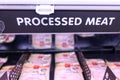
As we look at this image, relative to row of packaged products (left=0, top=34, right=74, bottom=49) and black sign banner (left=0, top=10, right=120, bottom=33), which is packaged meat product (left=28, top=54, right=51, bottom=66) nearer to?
row of packaged products (left=0, top=34, right=74, bottom=49)

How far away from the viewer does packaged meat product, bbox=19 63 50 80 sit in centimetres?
112

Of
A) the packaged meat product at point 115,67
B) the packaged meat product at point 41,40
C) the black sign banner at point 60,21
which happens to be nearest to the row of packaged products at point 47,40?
the packaged meat product at point 41,40

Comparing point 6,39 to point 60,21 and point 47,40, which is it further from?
point 60,21

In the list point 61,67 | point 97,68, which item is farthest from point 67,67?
point 97,68

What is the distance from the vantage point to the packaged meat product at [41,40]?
1376 millimetres

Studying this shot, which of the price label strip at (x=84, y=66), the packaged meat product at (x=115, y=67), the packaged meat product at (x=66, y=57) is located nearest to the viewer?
the price label strip at (x=84, y=66)

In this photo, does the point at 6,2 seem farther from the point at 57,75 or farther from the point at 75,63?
the point at 75,63

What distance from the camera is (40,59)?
52.1 inches

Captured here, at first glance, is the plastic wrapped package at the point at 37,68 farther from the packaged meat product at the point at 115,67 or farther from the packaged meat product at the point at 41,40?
the packaged meat product at the point at 115,67

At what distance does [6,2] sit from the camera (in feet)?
2.51

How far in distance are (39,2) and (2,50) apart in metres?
0.72

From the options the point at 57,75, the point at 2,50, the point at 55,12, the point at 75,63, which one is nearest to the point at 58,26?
the point at 55,12

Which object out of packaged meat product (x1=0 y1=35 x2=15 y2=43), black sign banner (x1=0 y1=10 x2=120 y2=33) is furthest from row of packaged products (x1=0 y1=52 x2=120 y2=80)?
black sign banner (x1=0 y1=10 x2=120 y2=33)

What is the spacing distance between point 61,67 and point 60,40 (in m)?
0.22
